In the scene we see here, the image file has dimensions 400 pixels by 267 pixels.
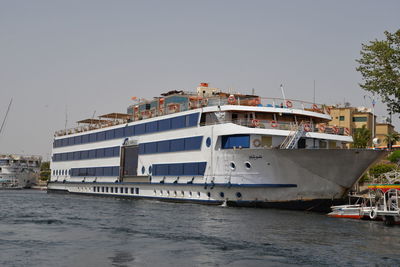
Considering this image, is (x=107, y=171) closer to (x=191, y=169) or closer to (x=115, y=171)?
(x=115, y=171)

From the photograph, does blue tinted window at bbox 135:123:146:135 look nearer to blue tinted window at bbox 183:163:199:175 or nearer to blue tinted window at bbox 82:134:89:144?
blue tinted window at bbox 183:163:199:175

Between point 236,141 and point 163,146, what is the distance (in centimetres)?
955

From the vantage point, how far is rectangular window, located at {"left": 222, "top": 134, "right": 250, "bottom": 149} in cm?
3356

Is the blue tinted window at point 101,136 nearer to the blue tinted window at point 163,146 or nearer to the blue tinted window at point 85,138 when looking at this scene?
the blue tinted window at point 85,138

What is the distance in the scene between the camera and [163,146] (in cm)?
4194

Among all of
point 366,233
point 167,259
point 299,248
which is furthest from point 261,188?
point 167,259

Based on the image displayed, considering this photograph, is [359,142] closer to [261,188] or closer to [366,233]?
[261,188]

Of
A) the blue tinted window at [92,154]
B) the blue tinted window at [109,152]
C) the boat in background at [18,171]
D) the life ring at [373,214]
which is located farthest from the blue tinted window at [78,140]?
the boat in background at [18,171]

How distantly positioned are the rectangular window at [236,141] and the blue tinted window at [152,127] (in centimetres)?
981

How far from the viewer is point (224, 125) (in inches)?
1374

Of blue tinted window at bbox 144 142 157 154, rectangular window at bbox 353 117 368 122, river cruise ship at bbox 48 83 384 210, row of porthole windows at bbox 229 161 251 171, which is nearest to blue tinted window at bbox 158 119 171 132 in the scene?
river cruise ship at bbox 48 83 384 210

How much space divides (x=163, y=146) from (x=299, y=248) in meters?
24.9

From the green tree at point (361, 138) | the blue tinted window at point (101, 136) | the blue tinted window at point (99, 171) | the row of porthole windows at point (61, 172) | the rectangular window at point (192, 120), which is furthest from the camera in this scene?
the green tree at point (361, 138)

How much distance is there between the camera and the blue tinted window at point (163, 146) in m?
41.4
